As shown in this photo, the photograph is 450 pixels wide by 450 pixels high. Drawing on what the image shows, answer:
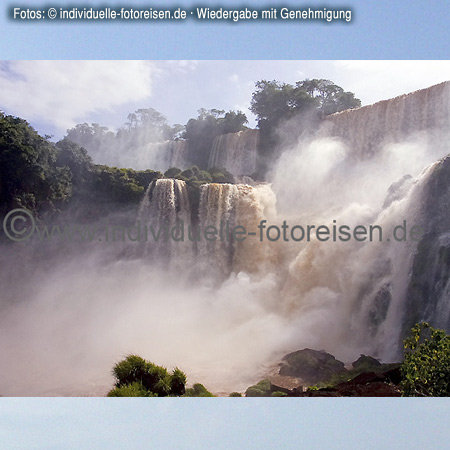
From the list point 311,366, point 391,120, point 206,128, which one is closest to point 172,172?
point 206,128

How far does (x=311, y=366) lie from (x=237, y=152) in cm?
486

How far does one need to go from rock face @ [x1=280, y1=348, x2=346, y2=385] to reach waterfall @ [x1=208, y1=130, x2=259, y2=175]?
387cm

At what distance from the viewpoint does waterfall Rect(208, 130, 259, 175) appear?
8.52m

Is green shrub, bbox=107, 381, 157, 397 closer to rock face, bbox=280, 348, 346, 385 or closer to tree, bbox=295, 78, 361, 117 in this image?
rock face, bbox=280, 348, 346, 385

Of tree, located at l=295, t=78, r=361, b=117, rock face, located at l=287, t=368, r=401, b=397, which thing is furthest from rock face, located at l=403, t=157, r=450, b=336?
tree, located at l=295, t=78, r=361, b=117

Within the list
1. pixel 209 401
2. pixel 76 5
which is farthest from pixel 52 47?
pixel 209 401

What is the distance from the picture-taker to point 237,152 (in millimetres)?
9180

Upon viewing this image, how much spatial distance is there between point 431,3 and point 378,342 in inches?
146

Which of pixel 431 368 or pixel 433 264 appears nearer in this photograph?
pixel 431 368

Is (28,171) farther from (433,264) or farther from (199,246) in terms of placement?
(433,264)

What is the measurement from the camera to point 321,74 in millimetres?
5805

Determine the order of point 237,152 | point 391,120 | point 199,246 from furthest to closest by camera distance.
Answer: point 237,152 → point 391,120 → point 199,246

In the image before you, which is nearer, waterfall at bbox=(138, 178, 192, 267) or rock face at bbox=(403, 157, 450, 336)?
rock face at bbox=(403, 157, 450, 336)

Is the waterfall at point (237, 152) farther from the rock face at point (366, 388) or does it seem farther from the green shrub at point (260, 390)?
the rock face at point (366, 388)
